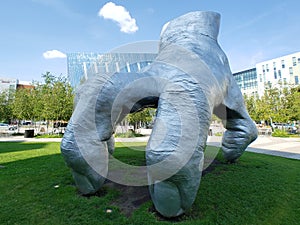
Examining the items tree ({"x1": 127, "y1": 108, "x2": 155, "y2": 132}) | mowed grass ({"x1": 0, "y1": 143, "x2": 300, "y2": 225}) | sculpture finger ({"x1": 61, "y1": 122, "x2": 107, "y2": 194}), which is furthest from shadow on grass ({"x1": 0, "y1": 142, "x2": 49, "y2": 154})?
sculpture finger ({"x1": 61, "y1": 122, "x2": 107, "y2": 194})

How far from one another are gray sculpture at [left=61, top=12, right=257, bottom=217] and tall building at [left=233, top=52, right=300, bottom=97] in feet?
165

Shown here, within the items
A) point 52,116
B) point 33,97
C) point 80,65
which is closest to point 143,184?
point 52,116

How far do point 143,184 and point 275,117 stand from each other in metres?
22.8

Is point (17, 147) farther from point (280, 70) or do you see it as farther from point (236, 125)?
point (280, 70)

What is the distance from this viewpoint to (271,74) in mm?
61281

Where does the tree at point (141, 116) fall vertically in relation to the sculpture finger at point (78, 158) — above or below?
above

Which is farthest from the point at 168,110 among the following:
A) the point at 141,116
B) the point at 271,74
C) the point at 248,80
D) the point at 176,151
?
the point at 248,80

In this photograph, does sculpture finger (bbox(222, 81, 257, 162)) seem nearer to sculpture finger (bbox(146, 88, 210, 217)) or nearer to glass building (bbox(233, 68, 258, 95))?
sculpture finger (bbox(146, 88, 210, 217))

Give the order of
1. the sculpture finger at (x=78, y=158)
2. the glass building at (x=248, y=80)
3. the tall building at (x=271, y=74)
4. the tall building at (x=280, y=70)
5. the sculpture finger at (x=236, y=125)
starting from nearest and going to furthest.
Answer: the sculpture finger at (x=78, y=158)
the sculpture finger at (x=236, y=125)
the tall building at (x=280, y=70)
the tall building at (x=271, y=74)
the glass building at (x=248, y=80)

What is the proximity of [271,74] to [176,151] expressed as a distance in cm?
6775

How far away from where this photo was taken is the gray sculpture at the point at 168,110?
10.6 ft

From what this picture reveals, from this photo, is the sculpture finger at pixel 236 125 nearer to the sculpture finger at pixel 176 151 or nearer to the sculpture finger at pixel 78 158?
the sculpture finger at pixel 176 151

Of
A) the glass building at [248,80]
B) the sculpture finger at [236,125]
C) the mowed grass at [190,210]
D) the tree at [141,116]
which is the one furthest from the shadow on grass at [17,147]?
the glass building at [248,80]

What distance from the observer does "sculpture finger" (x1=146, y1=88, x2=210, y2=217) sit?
10.3 feet
